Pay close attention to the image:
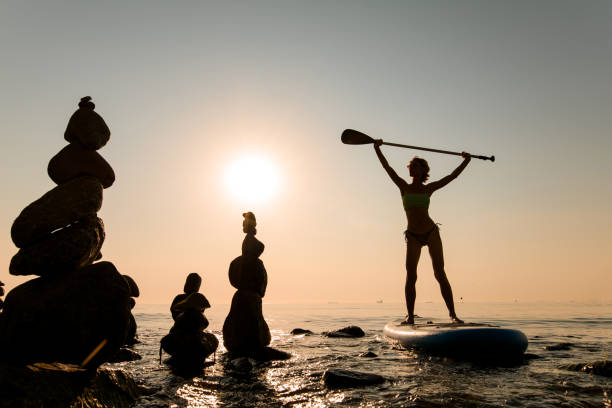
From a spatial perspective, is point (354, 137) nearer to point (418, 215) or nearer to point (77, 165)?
point (418, 215)

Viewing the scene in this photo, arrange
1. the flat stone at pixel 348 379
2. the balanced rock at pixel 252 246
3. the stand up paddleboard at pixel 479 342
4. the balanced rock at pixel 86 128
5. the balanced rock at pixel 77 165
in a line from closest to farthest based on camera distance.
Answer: the flat stone at pixel 348 379, the balanced rock at pixel 77 165, the balanced rock at pixel 86 128, the stand up paddleboard at pixel 479 342, the balanced rock at pixel 252 246

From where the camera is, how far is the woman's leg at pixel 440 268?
1011 centimetres

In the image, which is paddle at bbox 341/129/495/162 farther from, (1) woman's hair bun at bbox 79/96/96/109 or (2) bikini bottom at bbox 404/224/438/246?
(1) woman's hair bun at bbox 79/96/96/109

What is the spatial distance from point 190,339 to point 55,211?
4656 millimetres

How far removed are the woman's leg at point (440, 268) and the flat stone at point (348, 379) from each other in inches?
175

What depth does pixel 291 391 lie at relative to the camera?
19.1 ft

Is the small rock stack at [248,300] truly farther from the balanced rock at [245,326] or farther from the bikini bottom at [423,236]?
the bikini bottom at [423,236]

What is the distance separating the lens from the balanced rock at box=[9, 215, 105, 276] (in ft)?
18.9

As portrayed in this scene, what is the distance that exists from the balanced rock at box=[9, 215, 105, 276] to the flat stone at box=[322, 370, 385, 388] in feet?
14.4

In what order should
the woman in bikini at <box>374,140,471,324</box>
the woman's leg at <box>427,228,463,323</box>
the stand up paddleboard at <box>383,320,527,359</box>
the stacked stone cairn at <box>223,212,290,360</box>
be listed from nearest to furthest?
1. the stand up paddleboard at <box>383,320,527,359</box>
2. the woman's leg at <box>427,228,463,323</box>
3. the stacked stone cairn at <box>223,212,290,360</box>
4. the woman in bikini at <box>374,140,471,324</box>

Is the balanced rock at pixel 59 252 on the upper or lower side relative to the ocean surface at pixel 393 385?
upper

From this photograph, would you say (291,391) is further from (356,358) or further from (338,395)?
(356,358)

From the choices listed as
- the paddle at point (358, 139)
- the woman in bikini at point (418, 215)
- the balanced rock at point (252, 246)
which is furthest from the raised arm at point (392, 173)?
the balanced rock at point (252, 246)

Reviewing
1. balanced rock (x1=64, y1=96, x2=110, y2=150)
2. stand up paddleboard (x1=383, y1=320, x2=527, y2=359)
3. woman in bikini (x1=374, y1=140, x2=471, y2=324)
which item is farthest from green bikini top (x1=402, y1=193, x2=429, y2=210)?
balanced rock (x1=64, y1=96, x2=110, y2=150)
